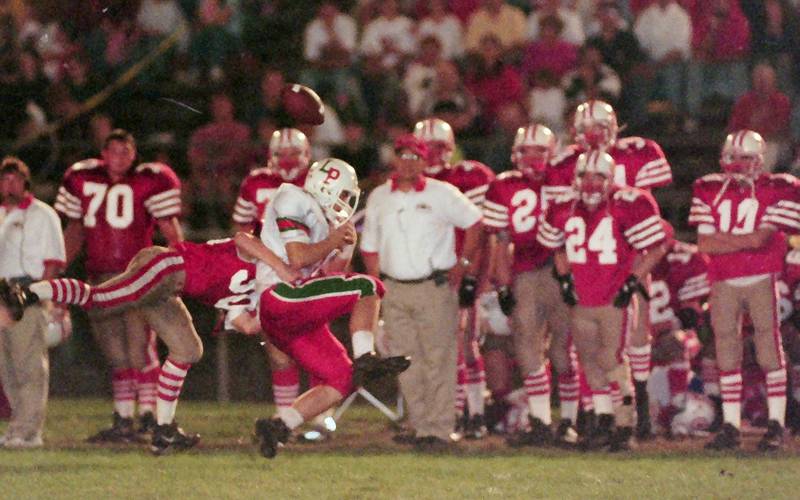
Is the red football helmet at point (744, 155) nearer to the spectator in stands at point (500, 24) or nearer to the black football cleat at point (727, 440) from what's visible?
the black football cleat at point (727, 440)

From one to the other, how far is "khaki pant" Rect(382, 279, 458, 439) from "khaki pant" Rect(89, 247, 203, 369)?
1274 millimetres

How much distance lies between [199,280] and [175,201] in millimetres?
1434

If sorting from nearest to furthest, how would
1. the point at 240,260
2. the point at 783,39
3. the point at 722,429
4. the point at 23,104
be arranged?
the point at 240,260 → the point at 722,429 → the point at 783,39 → the point at 23,104

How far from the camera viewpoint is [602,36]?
1425 cm

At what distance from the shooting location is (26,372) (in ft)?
35.7

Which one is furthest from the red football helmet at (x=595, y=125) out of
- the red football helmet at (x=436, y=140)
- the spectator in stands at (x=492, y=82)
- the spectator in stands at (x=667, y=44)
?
the spectator in stands at (x=667, y=44)

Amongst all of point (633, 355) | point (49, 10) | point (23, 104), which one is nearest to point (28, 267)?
point (633, 355)

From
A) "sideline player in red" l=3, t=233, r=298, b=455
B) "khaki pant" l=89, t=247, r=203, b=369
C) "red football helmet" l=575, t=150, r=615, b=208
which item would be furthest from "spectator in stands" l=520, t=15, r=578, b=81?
"sideline player in red" l=3, t=233, r=298, b=455

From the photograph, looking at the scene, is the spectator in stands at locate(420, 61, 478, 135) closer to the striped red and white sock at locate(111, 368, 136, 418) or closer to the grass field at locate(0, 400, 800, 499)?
the grass field at locate(0, 400, 800, 499)

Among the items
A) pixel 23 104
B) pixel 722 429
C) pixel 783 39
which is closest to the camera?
pixel 722 429

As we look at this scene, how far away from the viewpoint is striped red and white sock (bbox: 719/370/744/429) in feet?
34.6

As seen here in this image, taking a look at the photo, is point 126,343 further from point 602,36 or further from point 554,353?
point 602,36

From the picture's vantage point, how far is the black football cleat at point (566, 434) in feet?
35.1

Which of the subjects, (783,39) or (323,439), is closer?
(323,439)
